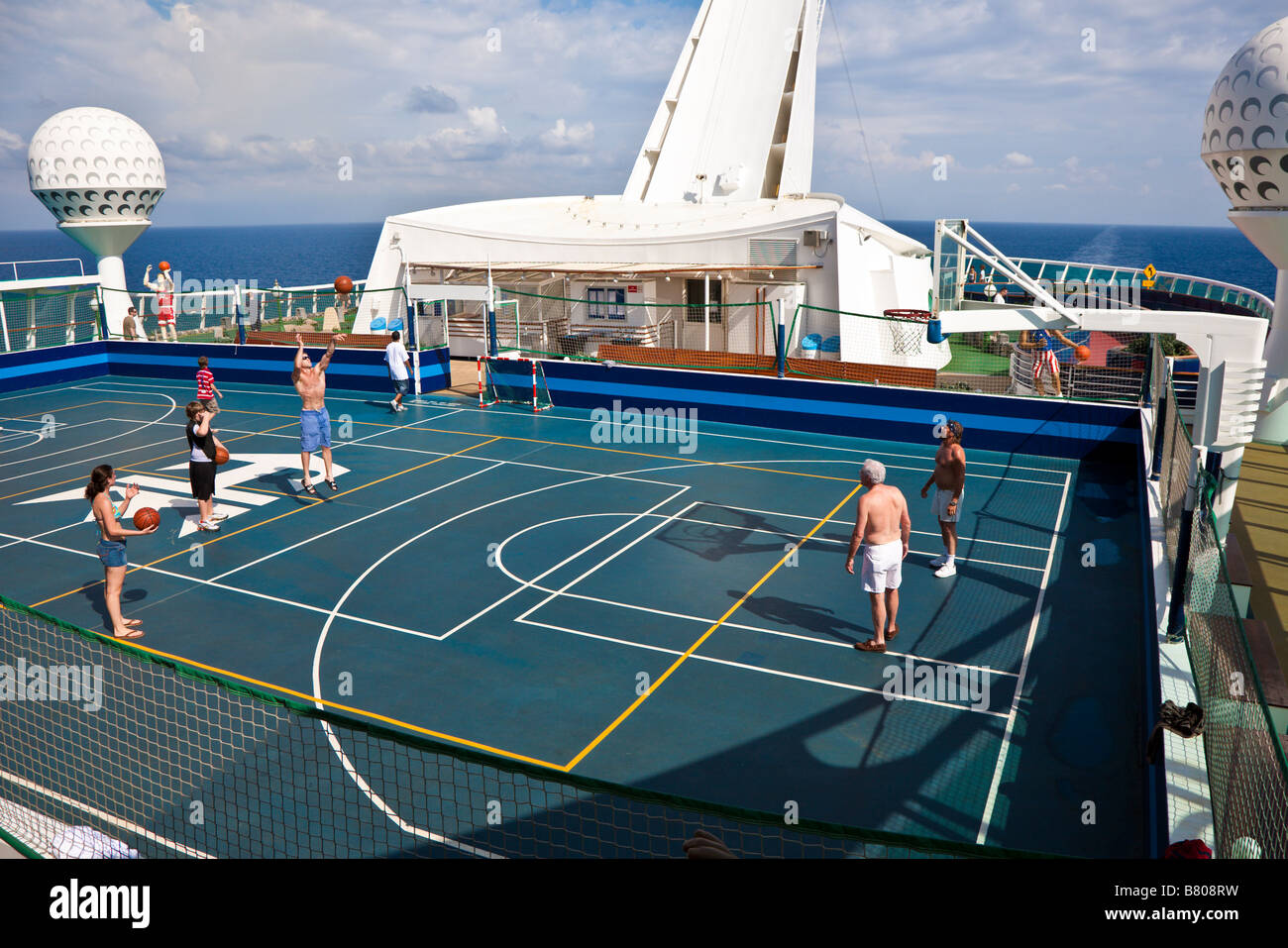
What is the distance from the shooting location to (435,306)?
3053cm

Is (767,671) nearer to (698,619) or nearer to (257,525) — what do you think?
(698,619)

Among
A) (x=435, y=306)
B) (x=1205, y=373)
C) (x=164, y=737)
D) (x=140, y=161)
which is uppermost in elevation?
(x=140, y=161)

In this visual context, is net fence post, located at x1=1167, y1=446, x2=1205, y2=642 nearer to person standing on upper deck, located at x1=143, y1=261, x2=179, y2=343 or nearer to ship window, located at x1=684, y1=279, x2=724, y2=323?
ship window, located at x1=684, y1=279, x2=724, y2=323

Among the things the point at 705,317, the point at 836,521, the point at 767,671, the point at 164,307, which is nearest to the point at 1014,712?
the point at 767,671

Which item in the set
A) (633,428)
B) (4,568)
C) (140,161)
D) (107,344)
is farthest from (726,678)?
(140,161)

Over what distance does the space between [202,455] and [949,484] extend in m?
9.96
